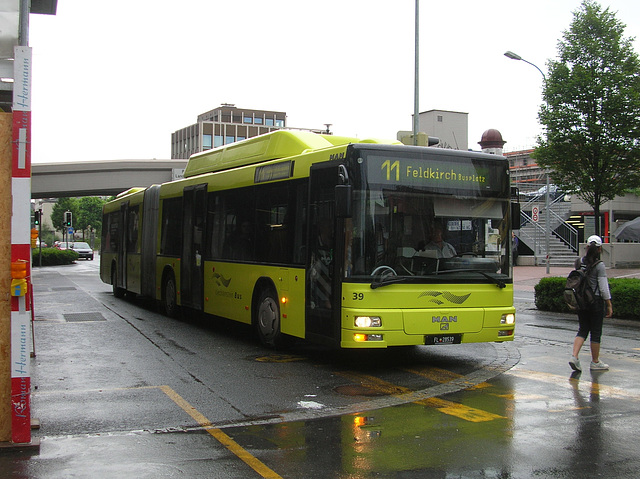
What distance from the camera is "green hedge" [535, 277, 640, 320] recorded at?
15.4m

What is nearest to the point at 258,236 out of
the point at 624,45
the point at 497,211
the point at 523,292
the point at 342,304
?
the point at 342,304

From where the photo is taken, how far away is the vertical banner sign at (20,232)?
5.69 meters

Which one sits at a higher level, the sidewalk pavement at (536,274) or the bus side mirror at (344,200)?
the bus side mirror at (344,200)

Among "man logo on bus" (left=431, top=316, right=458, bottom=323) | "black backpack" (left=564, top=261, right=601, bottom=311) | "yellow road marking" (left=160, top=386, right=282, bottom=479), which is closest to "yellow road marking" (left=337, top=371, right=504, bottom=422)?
"man logo on bus" (left=431, top=316, right=458, bottom=323)

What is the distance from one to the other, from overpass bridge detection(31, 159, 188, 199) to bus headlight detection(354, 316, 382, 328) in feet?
125

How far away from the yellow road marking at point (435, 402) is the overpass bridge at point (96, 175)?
38.2m

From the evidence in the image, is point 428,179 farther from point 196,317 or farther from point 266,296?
point 196,317

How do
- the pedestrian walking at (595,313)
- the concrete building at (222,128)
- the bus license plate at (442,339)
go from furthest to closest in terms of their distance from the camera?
the concrete building at (222,128) → the pedestrian walking at (595,313) → the bus license plate at (442,339)

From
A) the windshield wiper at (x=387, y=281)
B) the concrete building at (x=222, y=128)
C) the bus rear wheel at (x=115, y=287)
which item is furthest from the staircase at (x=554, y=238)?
the concrete building at (x=222, y=128)

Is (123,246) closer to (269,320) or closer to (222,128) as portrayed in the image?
(269,320)

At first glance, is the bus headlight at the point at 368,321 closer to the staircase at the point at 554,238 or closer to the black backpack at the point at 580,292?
the black backpack at the point at 580,292

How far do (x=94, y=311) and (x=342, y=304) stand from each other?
402 inches

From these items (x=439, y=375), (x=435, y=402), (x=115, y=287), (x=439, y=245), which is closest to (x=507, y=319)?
(x=439, y=375)

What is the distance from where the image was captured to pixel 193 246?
14078mm
